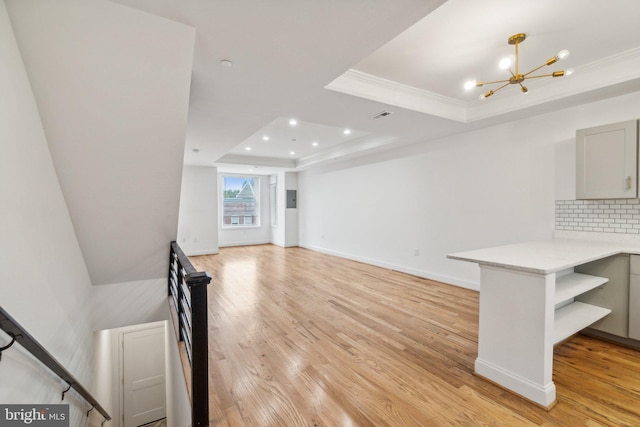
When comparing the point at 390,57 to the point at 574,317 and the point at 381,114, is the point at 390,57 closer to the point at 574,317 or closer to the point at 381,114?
the point at 381,114

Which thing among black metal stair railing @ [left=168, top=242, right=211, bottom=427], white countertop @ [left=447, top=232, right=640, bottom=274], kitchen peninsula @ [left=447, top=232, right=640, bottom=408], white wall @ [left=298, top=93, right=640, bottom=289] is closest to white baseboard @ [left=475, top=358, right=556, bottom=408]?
kitchen peninsula @ [left=447, top=232, right=640, bottom=408]

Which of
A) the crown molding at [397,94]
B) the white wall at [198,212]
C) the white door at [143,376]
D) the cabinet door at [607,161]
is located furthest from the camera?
the white wall at [198,212]

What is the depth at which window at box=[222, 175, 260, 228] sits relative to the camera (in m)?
9.23

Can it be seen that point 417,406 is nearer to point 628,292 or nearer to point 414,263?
point 628,292

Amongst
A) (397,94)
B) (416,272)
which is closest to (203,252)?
(416,272)

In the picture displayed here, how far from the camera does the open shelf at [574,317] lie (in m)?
2.14

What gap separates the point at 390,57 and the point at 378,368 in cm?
283

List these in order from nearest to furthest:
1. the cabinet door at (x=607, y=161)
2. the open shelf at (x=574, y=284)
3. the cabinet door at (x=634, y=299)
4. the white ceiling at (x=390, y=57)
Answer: the white ceiling at (x=390, y=57)
the open shelf at (x=574, y=284)
the cabinet door at (x=634, y=299)
the cabinet door at (x=607, y=161)

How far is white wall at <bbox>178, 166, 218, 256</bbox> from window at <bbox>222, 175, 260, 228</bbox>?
4.70ft

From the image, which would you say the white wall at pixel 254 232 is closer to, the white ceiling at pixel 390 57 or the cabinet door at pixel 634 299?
the white ceiling at pixel 390 57

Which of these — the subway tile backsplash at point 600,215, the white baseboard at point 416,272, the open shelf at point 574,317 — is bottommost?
the white baseboard at point 416,272

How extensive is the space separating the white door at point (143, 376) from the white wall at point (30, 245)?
254 centimetres

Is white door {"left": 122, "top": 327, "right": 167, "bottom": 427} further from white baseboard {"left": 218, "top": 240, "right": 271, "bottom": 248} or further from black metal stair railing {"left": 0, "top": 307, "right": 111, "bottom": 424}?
white baseboard {"left": 218, "top": 240, "right": 271, "bottom": 248}

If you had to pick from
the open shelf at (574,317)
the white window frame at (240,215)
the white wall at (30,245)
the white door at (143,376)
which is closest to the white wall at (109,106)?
the white wall at (30,245)
